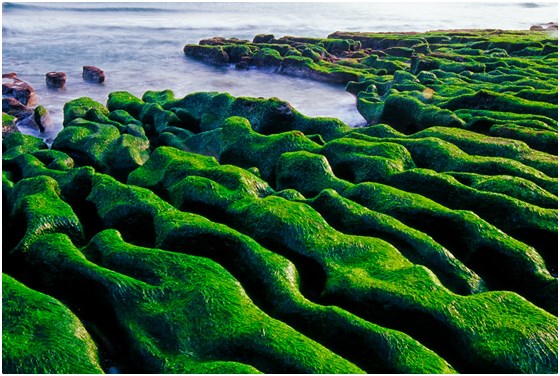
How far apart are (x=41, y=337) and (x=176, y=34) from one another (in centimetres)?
3593

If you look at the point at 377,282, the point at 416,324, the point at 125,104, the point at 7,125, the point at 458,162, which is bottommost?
the point at 7,125

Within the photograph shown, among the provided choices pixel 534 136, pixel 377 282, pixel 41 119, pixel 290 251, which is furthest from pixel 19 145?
pixel 534 136

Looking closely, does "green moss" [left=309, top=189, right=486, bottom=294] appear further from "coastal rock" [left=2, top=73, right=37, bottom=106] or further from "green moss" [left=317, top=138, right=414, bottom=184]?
"coastal rock" [left=2, top=73, right=37, bottom=106]

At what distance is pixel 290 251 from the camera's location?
6.88 m

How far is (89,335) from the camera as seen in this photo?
5.48 metres

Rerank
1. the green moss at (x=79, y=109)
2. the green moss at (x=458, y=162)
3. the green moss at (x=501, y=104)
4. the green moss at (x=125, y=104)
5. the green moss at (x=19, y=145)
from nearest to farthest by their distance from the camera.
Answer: the green moss at (x=458, y=162)
the green moss at (x=19, y=145)
the green moss at (x=501, y=104)
the green moss at (x=79, y=109)
the green moss at (x=125, y=104)

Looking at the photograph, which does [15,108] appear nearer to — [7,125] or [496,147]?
[7,125]

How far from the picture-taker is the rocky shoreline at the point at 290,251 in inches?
205

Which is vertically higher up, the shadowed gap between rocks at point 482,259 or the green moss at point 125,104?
the shadowed gap between rocks at point 482,259

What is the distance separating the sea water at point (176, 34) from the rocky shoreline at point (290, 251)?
6.46 metres

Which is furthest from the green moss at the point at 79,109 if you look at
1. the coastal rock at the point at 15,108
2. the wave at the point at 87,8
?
the wave at the point at 87,8

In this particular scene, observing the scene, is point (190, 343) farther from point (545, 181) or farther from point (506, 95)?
point (506, 95)

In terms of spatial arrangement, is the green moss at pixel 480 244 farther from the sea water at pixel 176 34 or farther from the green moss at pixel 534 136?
the sea water at pixel 176 34

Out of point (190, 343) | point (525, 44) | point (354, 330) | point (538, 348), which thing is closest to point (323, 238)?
point (354, 330)
